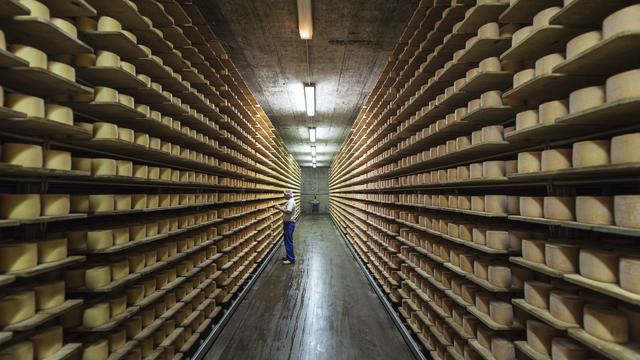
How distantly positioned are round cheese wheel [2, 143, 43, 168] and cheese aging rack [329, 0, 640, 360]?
2.49m

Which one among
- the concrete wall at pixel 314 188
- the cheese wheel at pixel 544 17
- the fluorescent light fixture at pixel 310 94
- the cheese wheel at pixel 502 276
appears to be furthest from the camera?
the concrete wall at pixel 314 188

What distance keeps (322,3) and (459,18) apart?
1665 mm

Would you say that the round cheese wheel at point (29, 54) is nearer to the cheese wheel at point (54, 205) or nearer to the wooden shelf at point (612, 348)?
the cheese wheel at point (54, 205)

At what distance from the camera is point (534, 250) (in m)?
1.86

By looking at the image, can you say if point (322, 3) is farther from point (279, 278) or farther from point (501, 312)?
point (279, 278)

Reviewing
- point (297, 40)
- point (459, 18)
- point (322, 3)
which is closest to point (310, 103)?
point (297, 40)

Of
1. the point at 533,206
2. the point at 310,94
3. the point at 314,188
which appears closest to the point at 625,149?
the point at 533,206

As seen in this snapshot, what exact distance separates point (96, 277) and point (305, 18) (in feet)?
10.2

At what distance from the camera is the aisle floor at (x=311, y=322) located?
3.41m

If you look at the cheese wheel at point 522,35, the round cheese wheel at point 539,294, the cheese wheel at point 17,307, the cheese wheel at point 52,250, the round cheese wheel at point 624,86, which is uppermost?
the cheese wheel at point 522,35

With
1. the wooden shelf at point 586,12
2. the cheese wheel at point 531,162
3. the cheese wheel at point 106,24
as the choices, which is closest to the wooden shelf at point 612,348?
the cheese wheel at point 531,162

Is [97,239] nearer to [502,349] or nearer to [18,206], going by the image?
[18,206]

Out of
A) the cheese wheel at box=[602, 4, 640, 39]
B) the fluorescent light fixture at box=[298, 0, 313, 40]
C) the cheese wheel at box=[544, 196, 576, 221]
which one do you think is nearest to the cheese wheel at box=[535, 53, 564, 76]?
the cheese wheel at box=[602, 4, 640, 39]

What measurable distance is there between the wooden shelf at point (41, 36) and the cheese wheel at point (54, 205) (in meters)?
0.78
